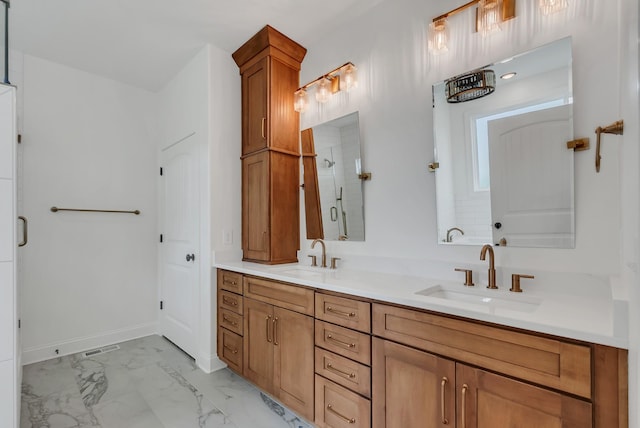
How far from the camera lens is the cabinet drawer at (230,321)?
89.2 inches

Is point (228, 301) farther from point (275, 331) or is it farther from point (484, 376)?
point (484, 376)

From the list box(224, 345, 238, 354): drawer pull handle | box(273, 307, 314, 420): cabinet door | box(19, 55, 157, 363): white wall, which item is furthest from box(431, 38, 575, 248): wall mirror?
box(19, 55, 157, 363): white wall

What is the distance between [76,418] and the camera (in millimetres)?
1899

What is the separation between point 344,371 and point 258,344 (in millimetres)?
776

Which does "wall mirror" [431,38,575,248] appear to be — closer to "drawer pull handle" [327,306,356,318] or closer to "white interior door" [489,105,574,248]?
"white interior door" [489,105,574,248]

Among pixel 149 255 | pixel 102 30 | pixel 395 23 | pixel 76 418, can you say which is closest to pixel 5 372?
pixel 76 418

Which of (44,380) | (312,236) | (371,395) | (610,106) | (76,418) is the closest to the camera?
(610,106)

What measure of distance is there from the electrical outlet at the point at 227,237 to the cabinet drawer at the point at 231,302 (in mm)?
418

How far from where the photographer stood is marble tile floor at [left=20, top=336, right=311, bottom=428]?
1.86 m

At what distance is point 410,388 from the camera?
130 cm

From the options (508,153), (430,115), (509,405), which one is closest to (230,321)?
(509,405)

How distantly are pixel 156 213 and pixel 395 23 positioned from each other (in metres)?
2.98

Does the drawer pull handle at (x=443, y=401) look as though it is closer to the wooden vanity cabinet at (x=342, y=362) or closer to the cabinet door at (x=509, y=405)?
the cabinet door at (x=509, y=405)

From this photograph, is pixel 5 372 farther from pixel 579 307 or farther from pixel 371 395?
pixel 579 307
